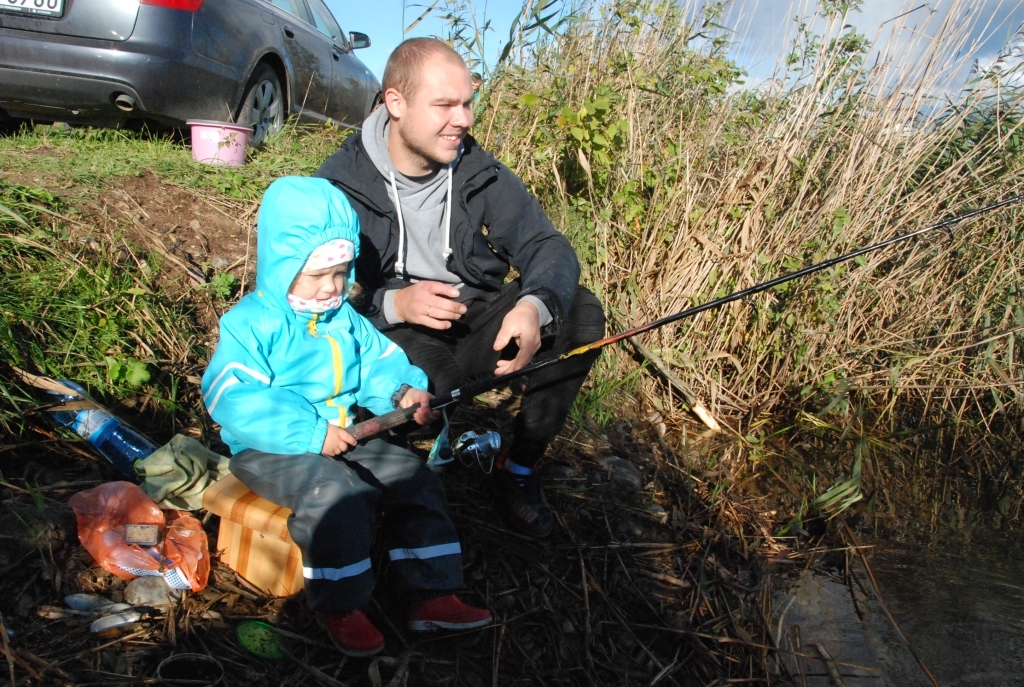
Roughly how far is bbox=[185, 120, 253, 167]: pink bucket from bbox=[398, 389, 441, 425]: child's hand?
9.03 ft

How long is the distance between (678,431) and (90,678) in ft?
9.61

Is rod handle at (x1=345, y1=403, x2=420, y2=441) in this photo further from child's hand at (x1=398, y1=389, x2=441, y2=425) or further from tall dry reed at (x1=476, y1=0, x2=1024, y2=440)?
tall dry reed at (x1=476, y1=0, x2=1024, y2=440)

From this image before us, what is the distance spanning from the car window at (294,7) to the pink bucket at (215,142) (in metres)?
1.70

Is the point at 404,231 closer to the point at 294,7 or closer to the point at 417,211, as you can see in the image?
the point at 417,211

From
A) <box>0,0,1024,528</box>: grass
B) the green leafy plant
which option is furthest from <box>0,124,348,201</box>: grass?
the green leafy plant

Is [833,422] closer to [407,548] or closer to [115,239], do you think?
[407,548]

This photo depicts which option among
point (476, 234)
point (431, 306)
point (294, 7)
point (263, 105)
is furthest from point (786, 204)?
point (294, 7)

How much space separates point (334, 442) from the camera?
2.11 m

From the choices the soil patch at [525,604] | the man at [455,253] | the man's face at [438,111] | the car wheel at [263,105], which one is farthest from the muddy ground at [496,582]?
the car wheel at [263,105]

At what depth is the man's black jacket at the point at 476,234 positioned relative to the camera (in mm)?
2656

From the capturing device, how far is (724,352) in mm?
4156

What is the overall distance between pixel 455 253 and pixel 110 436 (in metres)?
1.32

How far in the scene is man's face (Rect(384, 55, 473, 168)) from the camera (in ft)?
8.48

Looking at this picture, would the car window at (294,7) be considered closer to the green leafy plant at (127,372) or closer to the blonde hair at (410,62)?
the blonde hair at (410,62)
